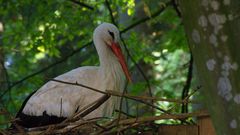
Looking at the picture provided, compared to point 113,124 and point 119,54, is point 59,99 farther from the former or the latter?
point 113,124

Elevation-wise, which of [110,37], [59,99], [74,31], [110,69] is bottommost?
[59,99]

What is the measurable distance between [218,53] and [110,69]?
3322 mm

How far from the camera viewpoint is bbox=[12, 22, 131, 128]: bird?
19.2ft

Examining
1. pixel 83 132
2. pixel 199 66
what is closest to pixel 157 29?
pixel 83 132

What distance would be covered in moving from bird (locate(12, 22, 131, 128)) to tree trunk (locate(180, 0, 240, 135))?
2.97m

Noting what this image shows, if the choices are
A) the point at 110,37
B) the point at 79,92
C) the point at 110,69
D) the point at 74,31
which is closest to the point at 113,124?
the point at 79,92

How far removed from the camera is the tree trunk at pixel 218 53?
9.12 feet

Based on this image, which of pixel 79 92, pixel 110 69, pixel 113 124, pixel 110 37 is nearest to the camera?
pixel 113 124

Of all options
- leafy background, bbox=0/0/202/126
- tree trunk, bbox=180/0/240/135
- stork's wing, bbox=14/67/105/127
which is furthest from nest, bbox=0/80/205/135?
leafy background, bbox=0/0/202/126

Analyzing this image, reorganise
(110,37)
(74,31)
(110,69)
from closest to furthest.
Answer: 1. (110,69)
2. (110,37)
3. (74,31)

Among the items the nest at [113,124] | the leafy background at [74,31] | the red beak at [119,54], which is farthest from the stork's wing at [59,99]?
the leafy background at [74,31]

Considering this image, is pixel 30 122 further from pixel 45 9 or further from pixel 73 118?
pixel 45 9

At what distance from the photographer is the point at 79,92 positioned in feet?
19.2

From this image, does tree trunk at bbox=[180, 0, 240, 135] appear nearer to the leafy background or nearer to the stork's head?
the stork's head
